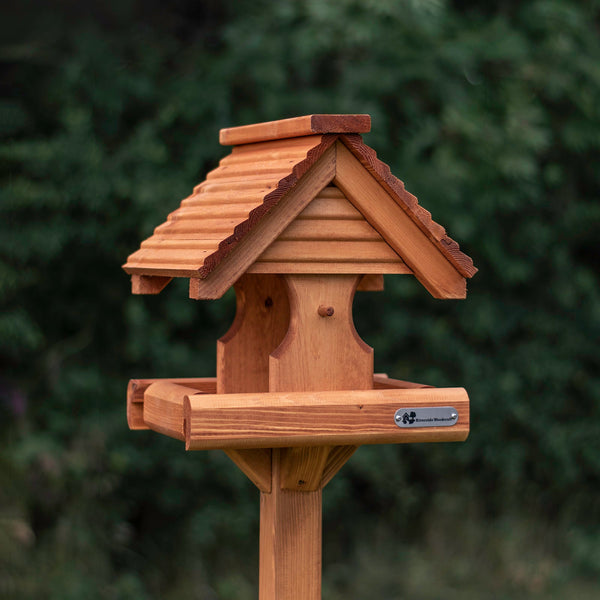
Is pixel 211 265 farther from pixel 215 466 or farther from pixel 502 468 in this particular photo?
pixel 502 468

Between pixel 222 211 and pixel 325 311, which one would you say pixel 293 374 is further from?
pixel 222 211

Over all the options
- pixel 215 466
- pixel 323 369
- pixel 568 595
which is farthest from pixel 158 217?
pixel 568 595

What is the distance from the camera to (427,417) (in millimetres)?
2410

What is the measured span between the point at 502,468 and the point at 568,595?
30.0 inches

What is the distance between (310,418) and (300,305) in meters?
0.28

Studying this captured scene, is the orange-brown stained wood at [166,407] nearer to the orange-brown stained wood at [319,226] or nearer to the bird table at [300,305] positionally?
the bird table at [300,305]

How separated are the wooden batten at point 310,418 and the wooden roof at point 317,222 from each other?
0.83 feet

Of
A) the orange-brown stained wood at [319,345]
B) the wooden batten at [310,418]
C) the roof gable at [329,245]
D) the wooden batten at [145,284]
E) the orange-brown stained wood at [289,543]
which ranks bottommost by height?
the orange-brown stained wood at [289,543]

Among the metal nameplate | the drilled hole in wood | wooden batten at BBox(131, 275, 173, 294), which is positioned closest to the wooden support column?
the drilled hole in wood

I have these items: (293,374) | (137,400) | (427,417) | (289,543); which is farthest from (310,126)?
(289,543)

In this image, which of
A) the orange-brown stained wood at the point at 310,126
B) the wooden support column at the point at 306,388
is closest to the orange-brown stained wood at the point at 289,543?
the wooden support column at the point at 306,388

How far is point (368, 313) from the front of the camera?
17.6 feet

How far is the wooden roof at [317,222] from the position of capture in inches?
89.3

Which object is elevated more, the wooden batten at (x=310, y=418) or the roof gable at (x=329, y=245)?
the roof gable at (x=329, y=245)
